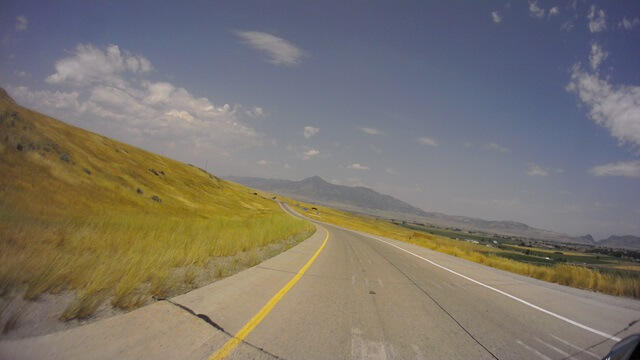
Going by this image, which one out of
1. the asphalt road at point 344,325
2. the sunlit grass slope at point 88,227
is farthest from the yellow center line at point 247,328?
the sunlit grass slope at point 88,227

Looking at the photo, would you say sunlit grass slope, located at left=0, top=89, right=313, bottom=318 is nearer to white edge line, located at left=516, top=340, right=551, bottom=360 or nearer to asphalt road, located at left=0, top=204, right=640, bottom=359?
asphalt road, located at left=0, top=204, right=640, bottom=359

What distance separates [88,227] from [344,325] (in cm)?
1098

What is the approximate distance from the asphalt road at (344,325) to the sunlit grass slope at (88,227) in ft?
3.41

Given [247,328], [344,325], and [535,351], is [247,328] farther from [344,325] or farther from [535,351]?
[535,351]

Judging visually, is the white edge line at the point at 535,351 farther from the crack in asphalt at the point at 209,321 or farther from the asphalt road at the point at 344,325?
the crack in asphalt at the point at 209,321

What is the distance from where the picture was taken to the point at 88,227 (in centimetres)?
1190

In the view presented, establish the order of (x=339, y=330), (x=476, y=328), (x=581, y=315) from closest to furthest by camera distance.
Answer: (x=339, y=330)
(x=476, y=328)
(x=581, y=315)

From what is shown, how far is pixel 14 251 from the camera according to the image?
6.55 metres

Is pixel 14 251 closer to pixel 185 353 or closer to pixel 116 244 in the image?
pixel 116 244

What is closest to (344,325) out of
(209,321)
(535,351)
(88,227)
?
(209,321)

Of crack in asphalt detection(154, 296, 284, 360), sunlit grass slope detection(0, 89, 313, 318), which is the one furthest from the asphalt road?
sunlit grass slope detection(0, 89, 313, 318)

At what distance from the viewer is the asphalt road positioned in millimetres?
3986

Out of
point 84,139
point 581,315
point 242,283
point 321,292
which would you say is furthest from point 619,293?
point 84,139

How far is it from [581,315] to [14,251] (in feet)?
40.7
